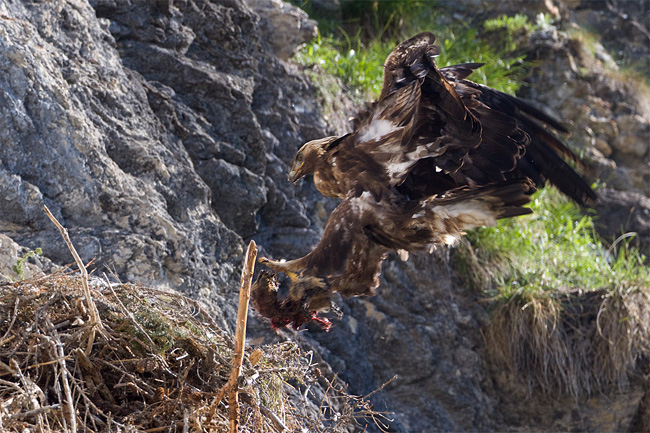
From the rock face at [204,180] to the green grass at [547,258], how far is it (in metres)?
0.41

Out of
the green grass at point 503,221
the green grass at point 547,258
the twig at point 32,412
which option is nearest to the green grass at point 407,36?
the green grass at point 503,221

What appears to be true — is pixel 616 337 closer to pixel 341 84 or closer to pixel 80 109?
pixel 341 84

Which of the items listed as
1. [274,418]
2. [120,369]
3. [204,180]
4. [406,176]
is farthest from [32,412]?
[204,180]

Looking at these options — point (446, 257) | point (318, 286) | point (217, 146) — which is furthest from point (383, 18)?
point (318, 286)

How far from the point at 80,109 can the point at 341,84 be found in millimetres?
2886

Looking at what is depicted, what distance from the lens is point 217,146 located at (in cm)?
458

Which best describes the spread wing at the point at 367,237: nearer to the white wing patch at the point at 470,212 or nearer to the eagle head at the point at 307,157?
the white wing patch at the point at 470,212

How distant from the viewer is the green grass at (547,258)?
577 cm

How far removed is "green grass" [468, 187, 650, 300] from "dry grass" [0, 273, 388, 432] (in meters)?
3.25

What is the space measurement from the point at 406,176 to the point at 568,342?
2.69 metres

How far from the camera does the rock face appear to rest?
3588mm

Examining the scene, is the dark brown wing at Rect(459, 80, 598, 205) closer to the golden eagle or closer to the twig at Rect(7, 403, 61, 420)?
the golden eagle

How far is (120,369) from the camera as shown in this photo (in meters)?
2.54

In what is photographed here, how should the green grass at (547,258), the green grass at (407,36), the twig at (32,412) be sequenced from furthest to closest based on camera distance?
1. the green grass at (407,36)
2. the green grass at (547,258)
3. the twig at (32,412)
